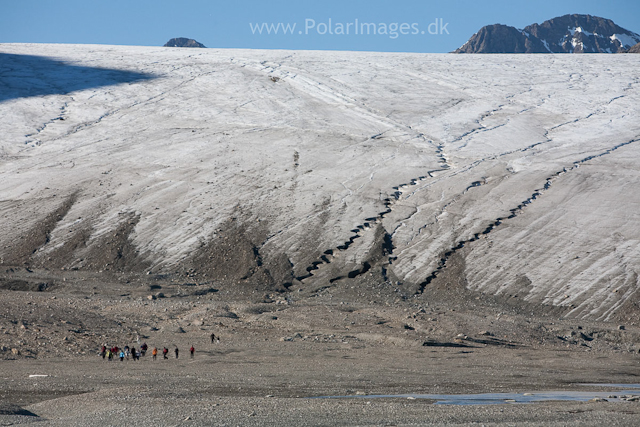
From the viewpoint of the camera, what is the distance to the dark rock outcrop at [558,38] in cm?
16388

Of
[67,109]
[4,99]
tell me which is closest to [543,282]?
[67,109]

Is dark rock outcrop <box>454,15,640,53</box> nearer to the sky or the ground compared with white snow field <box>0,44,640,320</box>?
nearer to the sky

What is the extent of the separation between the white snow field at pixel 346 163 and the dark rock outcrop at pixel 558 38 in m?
110

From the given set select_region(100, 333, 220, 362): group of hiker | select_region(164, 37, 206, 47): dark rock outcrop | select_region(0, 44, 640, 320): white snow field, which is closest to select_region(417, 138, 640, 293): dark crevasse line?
select_region(0, 44, 640, 320): white snow field

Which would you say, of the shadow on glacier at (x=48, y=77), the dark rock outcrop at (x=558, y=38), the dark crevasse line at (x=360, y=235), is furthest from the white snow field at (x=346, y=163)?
the dark rock outcrop at (x=558, y=38)

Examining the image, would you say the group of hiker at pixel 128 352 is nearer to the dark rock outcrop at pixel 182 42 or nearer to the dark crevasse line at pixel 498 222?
the dark crevasse line at pixel 498 222

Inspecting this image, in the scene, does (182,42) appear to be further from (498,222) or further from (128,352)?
(128,352)

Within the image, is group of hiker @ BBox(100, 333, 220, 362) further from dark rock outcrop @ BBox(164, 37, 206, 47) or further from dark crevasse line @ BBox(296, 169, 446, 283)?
dark rock outcrop @ BBox(164, 37, 206, 47)

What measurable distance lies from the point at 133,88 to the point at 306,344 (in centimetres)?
3616

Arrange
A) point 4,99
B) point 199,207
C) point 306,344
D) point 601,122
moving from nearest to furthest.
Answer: point 306,344 < point 199,207 < point 601,122 < point 4,99

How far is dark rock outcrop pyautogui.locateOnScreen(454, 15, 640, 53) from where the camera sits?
164 metres

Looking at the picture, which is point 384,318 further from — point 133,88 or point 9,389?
point 133,88

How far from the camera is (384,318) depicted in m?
24.0

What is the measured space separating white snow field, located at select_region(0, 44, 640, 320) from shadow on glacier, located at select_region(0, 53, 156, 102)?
0.85ft
